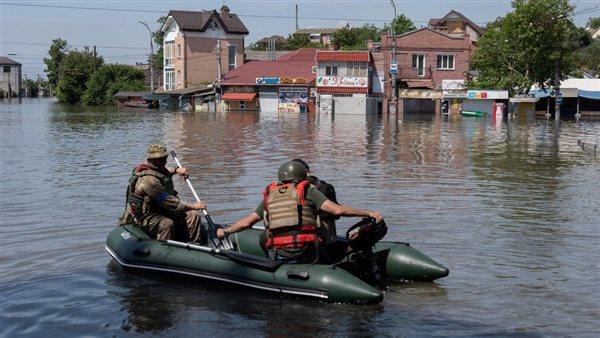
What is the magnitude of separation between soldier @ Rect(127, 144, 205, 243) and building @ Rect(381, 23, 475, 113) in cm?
5948

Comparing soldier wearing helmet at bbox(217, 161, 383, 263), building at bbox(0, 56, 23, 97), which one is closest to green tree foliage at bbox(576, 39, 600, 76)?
soldier wearing helmet at bbox(217, 161, 383, 263)

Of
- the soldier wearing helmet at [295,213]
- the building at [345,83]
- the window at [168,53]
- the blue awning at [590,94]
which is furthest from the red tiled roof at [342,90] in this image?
the soldier wearing helmet at [295,213]

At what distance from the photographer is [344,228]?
13.1 meters

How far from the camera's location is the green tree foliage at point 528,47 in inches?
2432

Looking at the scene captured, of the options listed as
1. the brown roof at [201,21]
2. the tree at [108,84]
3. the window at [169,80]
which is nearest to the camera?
the brown roof at [201,21]

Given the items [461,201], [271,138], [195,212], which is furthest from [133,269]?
[271,138]

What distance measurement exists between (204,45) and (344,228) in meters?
69.4

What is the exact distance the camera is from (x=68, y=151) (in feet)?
91.4

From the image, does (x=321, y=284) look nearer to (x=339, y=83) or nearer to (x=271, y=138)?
(x=271, y=138)

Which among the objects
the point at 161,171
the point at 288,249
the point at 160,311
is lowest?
the point at 160,311

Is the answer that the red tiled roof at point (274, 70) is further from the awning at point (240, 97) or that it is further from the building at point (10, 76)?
the building at point (10, 76)

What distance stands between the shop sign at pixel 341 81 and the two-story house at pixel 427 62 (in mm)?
3430

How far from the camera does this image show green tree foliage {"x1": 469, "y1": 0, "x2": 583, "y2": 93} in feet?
203

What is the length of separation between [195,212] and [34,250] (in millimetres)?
2956
